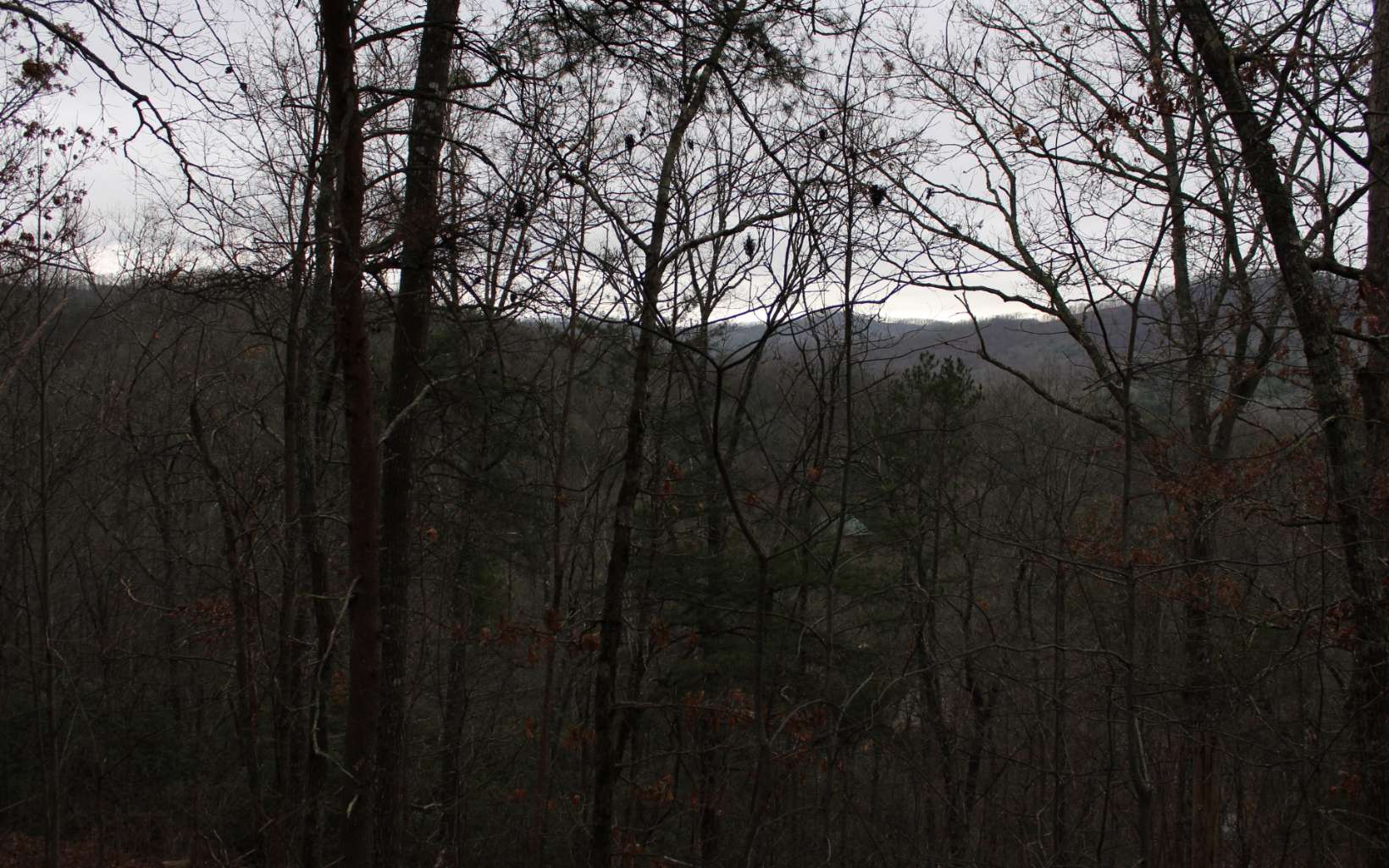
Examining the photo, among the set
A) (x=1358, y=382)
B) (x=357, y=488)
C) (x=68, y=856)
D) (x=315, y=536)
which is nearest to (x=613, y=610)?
(x=357, y=488)

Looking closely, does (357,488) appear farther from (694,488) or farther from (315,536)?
(694,488)

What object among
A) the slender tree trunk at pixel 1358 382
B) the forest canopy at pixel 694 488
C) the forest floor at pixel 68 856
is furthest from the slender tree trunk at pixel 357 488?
the forest floor at pixel 68 856

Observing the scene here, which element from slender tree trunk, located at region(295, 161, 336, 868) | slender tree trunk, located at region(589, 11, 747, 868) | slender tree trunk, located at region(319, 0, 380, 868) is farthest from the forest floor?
slender tree trunk, located at region(319, 0, 380, 868)

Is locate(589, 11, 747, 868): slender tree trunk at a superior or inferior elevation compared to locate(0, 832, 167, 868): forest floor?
superior

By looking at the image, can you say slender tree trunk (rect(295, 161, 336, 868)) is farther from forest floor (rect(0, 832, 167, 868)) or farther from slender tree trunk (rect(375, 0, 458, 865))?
forest floor (rect(0, 832, 167, 868))

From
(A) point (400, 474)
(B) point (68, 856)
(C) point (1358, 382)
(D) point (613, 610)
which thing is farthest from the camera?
(B) point (68, 856)

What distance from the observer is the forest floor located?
36.4ft

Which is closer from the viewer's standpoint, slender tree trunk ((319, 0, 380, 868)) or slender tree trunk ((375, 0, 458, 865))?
slender tree trunk ((319, 0, 380, 868))

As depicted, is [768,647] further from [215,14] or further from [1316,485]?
A: [215,14]

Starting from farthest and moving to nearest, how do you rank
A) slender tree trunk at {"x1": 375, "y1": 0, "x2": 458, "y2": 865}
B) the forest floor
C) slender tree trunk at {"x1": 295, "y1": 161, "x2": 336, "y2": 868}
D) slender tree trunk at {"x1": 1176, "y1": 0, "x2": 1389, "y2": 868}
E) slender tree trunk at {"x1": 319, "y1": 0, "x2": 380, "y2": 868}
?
the forest floor → slender tree trunk at {"x1": 295, "y1": 161, "x2": 336, "y2": 868} → slender tree trunk at {"x1": 375, "y1": 0, "x2": 458, "y2": 865} → slender tree trunk at {"x1": 1176, "y1": 0, "x2": 1389, "y2": 868} → slender tree trunk at {"x1": 319, "y1": 0, "x2": 380, "y2": 868}

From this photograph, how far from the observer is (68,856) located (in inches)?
482

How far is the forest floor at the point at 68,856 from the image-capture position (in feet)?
36.4

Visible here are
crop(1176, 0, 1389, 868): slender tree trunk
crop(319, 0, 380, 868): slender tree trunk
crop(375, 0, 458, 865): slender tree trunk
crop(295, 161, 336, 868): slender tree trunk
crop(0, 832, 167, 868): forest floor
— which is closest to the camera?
crop(319, 0, 380, 868): slender tree trunk

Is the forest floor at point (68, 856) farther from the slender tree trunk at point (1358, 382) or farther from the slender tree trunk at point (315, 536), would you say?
the slender tree trunk at point (1358, 382)
